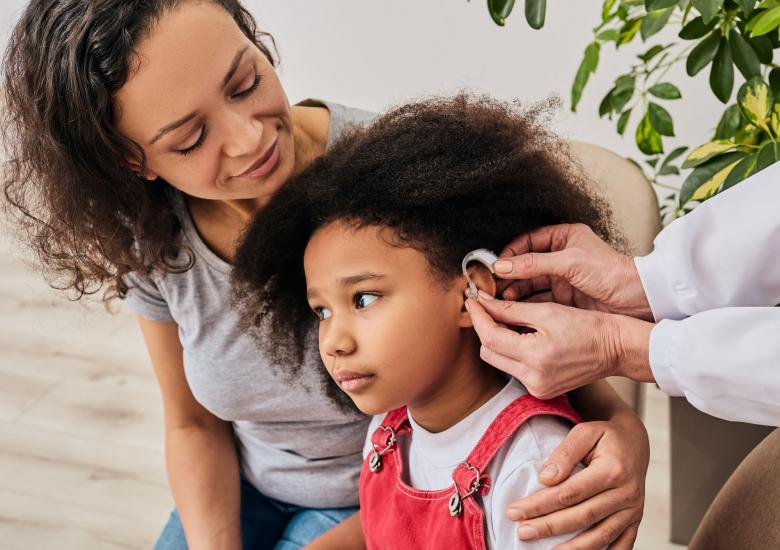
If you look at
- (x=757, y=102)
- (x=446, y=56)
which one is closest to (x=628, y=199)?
(x=757, y=102)

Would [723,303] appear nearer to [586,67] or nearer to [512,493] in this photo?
[512,493]

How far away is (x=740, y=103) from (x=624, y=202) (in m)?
0.23

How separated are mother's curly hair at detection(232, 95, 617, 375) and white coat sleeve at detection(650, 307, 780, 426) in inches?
7.7

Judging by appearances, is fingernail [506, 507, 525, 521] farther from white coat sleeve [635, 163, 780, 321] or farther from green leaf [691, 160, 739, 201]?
green leaf [691, 160, 739, 201]

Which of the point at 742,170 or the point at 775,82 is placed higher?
the point at 775,82

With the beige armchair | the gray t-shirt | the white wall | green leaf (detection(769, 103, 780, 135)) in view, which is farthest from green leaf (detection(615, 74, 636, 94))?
the white wall

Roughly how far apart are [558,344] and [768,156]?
55 centimetres

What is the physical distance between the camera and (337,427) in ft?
4.17

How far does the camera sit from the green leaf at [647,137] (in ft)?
4.91

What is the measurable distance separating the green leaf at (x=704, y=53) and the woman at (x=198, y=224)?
1.79 ft

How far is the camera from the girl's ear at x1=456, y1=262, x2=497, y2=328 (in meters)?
0.92

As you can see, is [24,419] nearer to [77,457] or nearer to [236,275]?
[77,457]

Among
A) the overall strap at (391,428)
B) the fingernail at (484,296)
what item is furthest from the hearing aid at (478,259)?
the overall strap at (391,428)

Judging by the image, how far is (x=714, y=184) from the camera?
4.04ft
